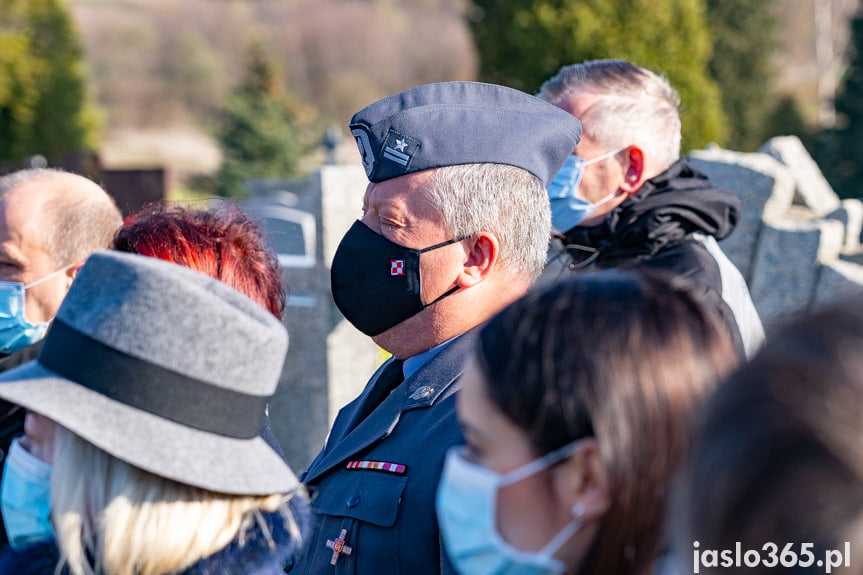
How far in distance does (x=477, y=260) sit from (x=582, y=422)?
3.69 feet

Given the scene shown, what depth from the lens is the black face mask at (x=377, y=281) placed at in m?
2.28

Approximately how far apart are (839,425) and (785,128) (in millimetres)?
16985

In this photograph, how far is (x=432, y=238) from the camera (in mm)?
2258

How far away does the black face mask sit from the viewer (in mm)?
2277

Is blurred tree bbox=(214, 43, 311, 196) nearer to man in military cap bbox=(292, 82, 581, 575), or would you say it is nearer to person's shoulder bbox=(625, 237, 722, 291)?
person's shoulder bbox=(625, 237, 722, 291)

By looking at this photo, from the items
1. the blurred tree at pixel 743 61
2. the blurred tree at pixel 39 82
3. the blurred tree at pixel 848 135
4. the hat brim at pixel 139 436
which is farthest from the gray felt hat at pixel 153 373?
the blurred tree at pixel 39 82

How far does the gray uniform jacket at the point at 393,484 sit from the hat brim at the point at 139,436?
1.45 ft

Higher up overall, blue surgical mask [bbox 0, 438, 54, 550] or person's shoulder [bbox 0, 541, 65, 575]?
blue surgical mask [bbox 0, 438, 54, 550]

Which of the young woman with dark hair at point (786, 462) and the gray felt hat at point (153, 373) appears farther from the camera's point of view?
the gray felt hat at point (153, 373)

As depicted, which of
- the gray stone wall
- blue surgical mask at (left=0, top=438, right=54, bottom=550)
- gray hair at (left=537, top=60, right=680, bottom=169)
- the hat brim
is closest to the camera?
the hat brim

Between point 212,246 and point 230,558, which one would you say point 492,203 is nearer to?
point 212,246

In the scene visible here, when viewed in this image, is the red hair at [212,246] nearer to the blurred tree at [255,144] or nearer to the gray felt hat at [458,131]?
the gray felt hat at [458,131]

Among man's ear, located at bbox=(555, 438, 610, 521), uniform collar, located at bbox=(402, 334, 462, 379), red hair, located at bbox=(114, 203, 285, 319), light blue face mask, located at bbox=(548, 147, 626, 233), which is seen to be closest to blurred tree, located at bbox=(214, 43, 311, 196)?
light blue face mask, located at bbox=(548, 147, 626, 233)

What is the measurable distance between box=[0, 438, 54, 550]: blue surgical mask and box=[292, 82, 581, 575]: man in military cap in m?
0.71
